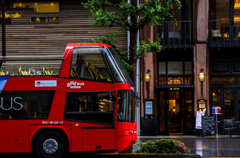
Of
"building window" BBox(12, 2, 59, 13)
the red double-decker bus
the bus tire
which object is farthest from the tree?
"building window" BBox(12, 2, 59, 13)

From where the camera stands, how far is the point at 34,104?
40.7 feet

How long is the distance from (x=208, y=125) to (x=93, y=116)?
1225 centimetres

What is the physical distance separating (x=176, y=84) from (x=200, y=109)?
223 centimetres

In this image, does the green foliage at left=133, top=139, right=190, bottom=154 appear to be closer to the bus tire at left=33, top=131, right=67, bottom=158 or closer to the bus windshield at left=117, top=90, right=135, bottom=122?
the bus windshield at left=117, top=90, right=135, bottom=122

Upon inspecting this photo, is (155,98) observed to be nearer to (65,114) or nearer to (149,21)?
(149,21)

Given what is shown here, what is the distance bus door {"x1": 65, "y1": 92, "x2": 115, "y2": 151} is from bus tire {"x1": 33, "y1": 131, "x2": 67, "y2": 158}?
0.68m

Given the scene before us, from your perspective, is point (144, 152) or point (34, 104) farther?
point (144, 152)

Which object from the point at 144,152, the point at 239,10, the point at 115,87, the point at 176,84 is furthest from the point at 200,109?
the point at 115,87

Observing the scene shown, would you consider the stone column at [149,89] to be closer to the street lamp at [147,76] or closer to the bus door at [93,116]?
the street lamp at [147,76]

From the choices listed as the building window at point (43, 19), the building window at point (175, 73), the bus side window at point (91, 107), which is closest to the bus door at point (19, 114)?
the bus side window at point (91, 107)

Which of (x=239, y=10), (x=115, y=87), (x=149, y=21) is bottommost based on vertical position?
(x=115, y=87)

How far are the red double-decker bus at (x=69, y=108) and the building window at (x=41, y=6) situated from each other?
1304 centimetres

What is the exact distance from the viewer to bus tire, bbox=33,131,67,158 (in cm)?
1219

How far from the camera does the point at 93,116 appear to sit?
40.0 ft
